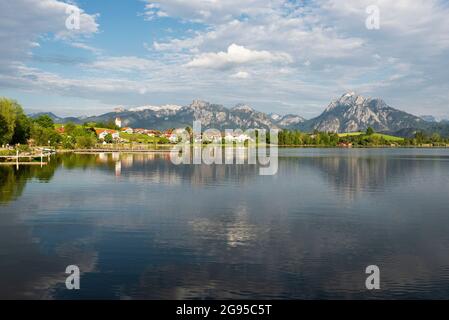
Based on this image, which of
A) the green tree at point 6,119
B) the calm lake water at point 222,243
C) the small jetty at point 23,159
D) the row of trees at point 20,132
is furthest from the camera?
the row of trees at point 20,132

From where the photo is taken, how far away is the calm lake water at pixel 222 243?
712 inches

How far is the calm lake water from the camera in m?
18.1

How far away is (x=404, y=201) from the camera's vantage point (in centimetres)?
4300

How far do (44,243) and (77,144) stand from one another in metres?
171

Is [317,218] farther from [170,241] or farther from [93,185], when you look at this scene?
[93,185]

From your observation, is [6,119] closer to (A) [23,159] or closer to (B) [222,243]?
(A) [23,159]

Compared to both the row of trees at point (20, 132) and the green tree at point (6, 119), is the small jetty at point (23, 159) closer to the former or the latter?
the green tree at point (6, 119)

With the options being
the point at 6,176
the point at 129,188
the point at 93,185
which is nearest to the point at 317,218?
the point at 129,188

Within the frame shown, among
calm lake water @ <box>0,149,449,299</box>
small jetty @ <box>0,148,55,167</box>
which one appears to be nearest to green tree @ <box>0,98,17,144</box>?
small jetty @ <box>0,148,55,167</box>

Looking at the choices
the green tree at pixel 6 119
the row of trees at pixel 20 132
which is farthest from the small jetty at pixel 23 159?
the row of trees at pixel 20 132

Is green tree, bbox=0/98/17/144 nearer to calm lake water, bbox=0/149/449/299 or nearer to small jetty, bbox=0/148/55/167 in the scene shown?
small jetty, bbox=0/148/55/167

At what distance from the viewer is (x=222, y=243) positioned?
2514 centimetres

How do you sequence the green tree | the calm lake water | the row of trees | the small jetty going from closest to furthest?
1. the calm lake water
2. the small jetty
3. the green tree
4. the row of trees

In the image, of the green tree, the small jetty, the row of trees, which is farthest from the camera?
the row of trees
